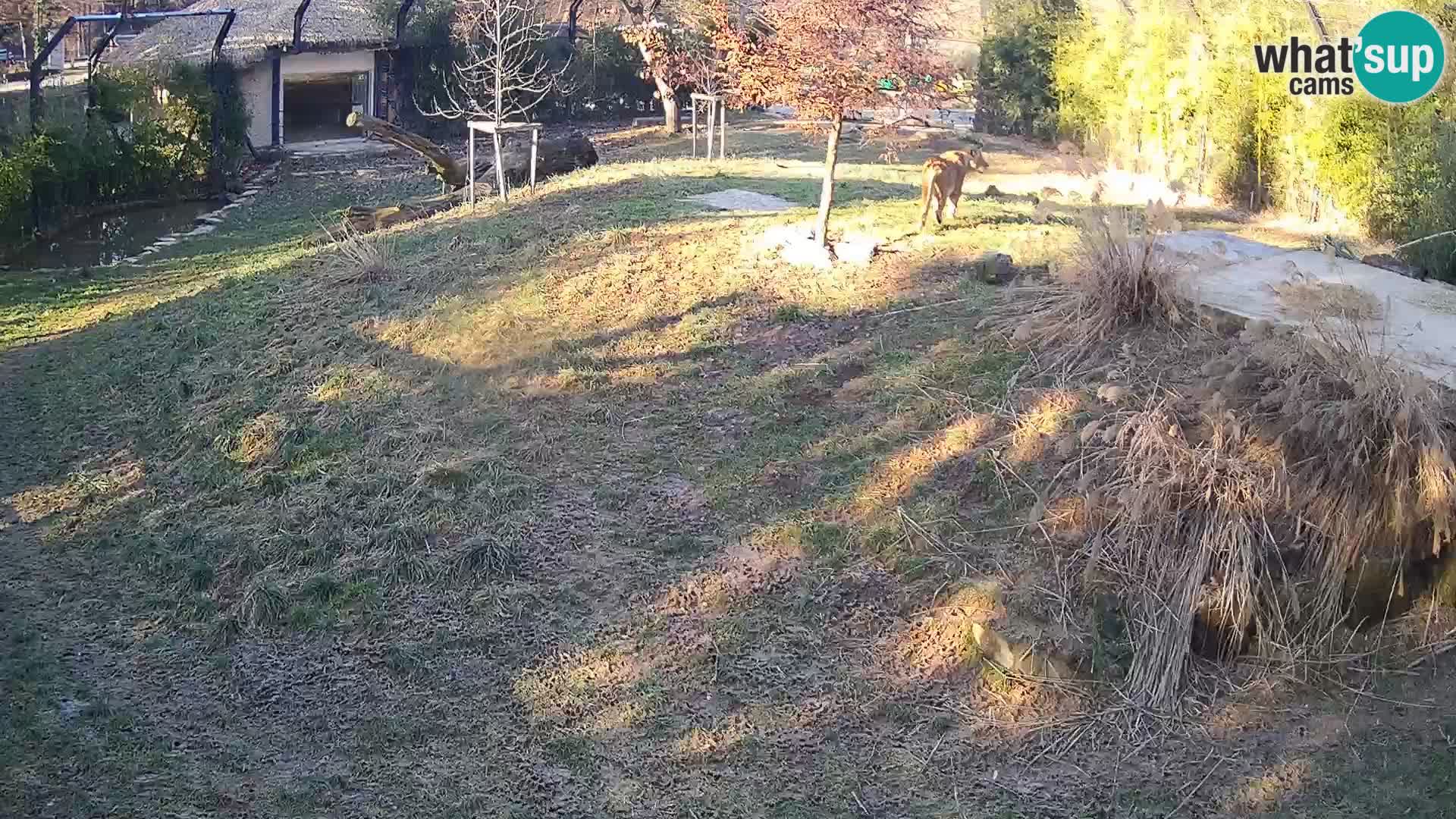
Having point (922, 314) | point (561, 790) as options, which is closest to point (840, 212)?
point (922, 314)

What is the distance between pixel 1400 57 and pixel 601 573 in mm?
10352

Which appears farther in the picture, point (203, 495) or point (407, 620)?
point (203, 495)

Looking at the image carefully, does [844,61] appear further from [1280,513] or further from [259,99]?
[259,99]

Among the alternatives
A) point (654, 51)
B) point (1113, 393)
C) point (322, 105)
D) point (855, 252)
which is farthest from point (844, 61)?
point (322, 105)

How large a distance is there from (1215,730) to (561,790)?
256 centimetres

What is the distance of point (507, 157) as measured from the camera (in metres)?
15.8

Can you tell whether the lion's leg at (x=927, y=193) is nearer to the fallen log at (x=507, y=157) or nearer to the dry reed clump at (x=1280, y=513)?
the dry reed clump at (x=1280, y=513)

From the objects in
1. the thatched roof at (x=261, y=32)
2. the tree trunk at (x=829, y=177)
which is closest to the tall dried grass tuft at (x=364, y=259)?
the tree trunk at (x=829, y=177)

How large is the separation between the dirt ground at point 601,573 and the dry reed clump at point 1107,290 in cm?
22

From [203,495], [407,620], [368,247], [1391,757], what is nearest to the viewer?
[1391,757]

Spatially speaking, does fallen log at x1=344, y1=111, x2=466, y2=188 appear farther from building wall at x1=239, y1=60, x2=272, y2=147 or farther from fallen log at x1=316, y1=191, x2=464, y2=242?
building wall at x1=239, y1=60, x2=272, y2=147

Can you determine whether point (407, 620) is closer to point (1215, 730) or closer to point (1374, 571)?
point (1215, 730)

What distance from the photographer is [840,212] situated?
1162cm

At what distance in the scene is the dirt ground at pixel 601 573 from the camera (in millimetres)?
4961
